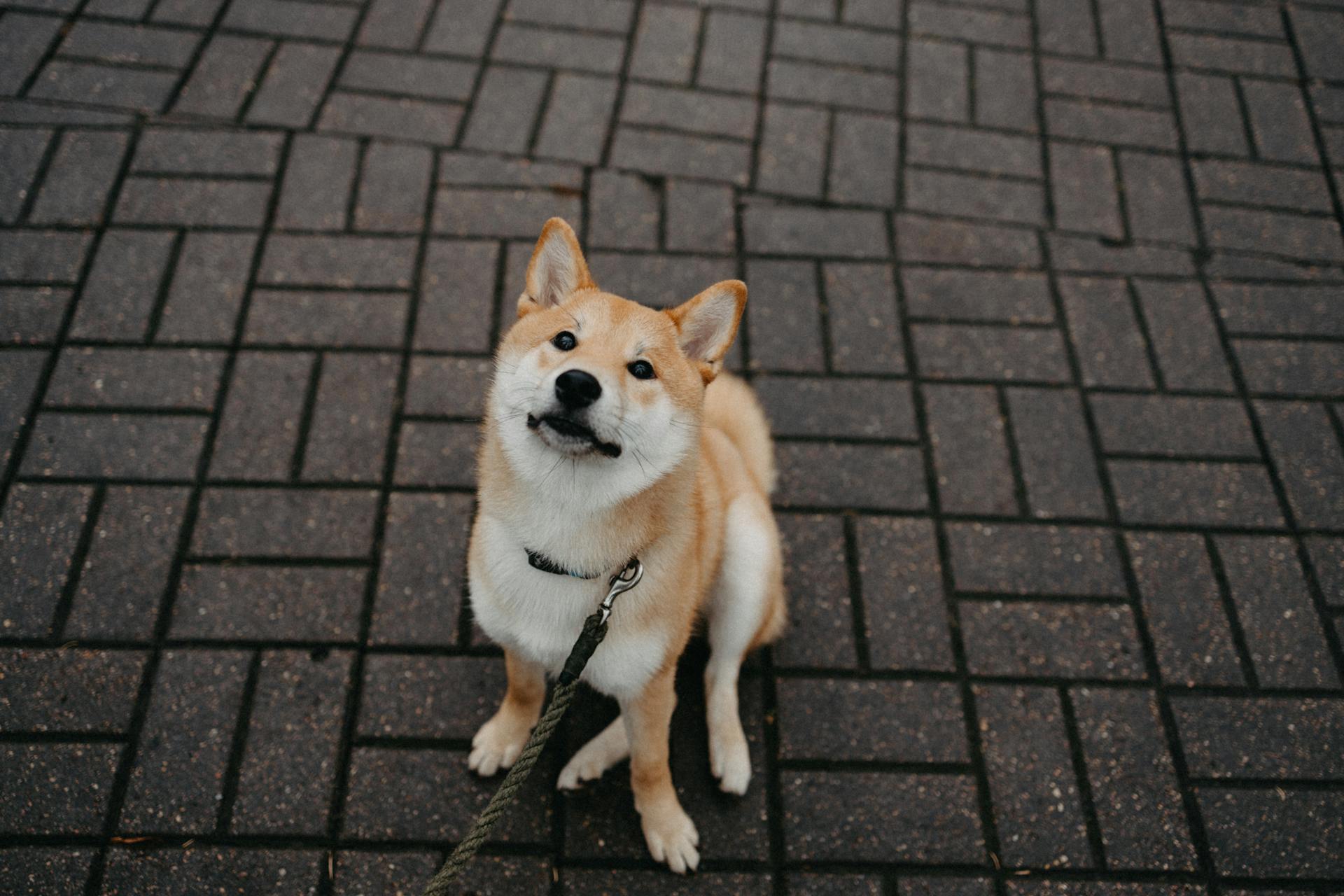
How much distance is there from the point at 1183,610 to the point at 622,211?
7.68 feet

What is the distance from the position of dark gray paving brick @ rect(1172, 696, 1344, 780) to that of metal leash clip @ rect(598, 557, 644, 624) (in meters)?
1.70

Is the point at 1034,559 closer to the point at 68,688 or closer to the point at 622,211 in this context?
the point at 622,211

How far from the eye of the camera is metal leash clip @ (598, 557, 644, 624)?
5.94ft

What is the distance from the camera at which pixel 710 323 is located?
1.91 metres

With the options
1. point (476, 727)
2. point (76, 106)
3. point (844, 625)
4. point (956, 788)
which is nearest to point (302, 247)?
point (76, 106)

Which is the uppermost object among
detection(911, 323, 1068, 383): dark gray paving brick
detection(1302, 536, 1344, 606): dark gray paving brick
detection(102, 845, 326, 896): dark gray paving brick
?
detection(911, 323, 1068, 383): dark gray paving brick

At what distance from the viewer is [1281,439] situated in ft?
9.79

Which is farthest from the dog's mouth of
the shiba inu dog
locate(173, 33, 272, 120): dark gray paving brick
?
locate(173, 33, 272, 120): dark gray paving brick

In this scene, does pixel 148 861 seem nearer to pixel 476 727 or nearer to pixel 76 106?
pixel 476 727

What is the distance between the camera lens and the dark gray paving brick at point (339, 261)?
3064mm

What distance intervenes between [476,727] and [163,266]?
199 cm

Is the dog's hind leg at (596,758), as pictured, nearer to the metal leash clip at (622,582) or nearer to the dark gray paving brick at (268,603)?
the metal leash clip at (622,582)

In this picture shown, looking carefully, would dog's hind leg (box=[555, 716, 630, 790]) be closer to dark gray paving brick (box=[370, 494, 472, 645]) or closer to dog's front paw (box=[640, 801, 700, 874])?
dog's front paw (box=[640, 801, 700, 874])

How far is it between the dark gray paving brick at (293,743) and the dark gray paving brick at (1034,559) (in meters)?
1.85
